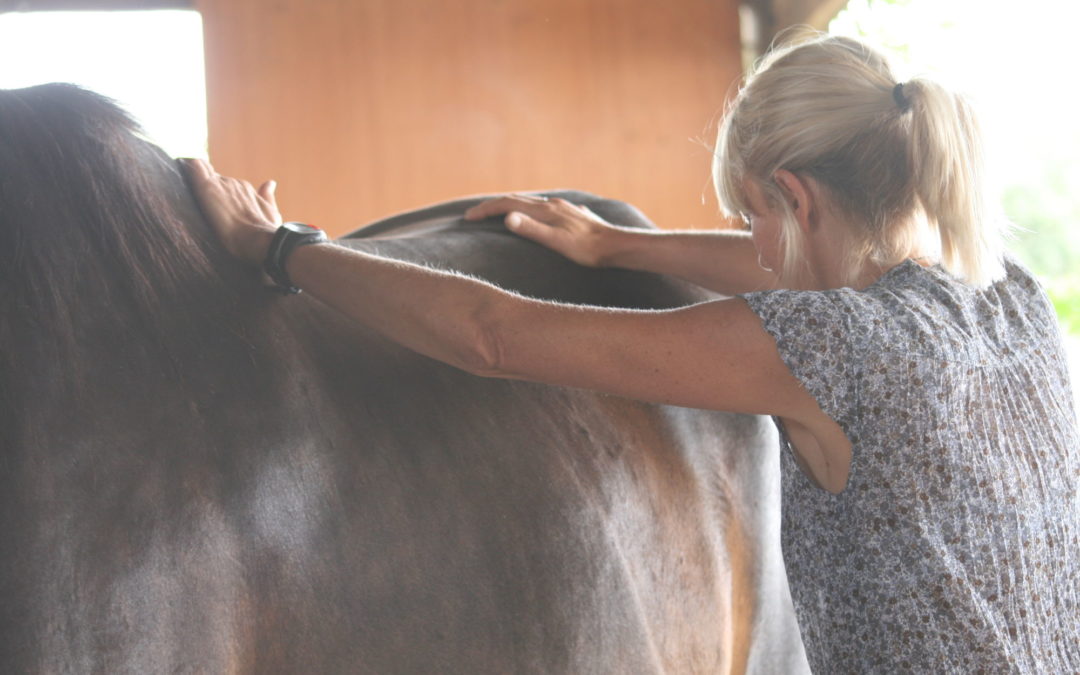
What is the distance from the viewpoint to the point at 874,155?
91cm

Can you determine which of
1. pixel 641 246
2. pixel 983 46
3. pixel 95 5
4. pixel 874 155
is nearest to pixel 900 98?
pixel 874 155

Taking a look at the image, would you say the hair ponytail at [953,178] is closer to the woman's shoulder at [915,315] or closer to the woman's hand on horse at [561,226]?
the woman's shoulder at [915,315]

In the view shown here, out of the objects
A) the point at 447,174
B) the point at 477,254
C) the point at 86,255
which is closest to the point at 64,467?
the point at 86,255

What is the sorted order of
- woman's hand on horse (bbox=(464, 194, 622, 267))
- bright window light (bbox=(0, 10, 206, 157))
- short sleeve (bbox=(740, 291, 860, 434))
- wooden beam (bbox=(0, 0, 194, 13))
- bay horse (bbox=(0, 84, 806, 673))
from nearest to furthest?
bay horse (bbox=(0, 84, 806, 673)), short sleeve (bbox=(740, 291, 860, 434)), woman's hand on horse (bbox=(464, 194, 622, 267)), bright window light (bbox=(0, 10, 206, 157)), wooden beam (bbox=(0, 0, 194, 13))

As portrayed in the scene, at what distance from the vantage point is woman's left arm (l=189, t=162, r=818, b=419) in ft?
2.78

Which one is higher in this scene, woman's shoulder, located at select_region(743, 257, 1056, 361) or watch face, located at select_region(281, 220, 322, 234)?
watch face, located at select_region(281, 220, 322, 234)

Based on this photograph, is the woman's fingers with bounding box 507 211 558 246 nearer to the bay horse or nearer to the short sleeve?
the bay horse

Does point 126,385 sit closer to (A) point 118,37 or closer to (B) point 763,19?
(A) point 118,37

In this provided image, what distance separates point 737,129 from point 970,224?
0.23m

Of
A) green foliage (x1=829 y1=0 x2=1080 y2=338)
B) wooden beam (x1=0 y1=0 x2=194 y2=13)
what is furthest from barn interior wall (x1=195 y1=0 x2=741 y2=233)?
green foliage (x1=829 y1=0 x2=1080 y2=338)

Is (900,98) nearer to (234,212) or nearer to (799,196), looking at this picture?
(799,196)

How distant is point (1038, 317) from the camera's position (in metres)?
0.98

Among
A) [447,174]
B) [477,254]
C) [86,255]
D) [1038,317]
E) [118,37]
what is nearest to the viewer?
[86,255]

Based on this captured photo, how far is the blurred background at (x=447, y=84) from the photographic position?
4203 millimetres
